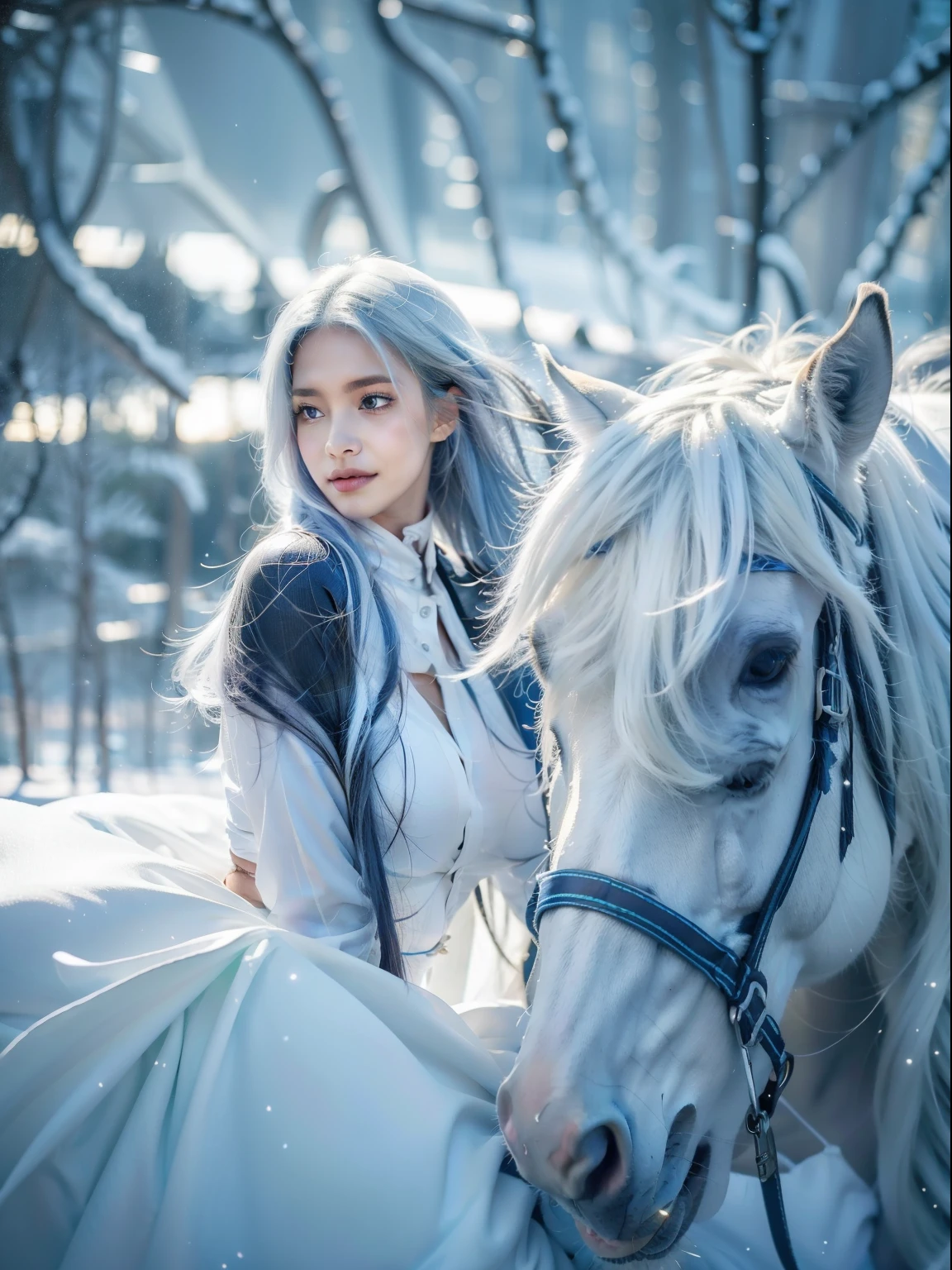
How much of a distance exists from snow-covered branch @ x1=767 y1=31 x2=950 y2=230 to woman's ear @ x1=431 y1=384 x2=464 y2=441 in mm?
1754

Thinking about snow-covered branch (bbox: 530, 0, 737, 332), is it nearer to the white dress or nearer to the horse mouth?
the white dress

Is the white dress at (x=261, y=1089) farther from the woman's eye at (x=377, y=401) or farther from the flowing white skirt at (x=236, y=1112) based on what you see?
the woman's eye at (x=377, y=401)

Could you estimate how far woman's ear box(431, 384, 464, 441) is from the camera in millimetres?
1075

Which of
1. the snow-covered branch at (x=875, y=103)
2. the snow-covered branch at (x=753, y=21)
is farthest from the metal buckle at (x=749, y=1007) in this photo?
the snow-covered branch at (x=753, y=21)

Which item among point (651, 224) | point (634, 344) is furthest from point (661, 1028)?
point (651, 224)

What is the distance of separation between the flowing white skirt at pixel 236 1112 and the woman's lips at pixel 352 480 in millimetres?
469

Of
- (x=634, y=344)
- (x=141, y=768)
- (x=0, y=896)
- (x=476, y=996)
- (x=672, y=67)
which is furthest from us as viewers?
(x=672, y=67)

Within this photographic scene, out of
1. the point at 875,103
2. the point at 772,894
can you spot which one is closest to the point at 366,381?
the point at 772,894

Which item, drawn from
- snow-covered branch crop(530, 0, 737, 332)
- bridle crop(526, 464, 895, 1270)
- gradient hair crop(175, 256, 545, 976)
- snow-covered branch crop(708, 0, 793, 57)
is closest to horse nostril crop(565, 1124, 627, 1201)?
bridle crop(526, 464, 895, 1270)

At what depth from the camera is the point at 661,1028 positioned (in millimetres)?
627

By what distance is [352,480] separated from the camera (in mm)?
1015

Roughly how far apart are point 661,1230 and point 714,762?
1.09ft

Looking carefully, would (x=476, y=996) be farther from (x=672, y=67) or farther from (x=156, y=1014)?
(x=672, y=67)

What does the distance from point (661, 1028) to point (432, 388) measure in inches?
28.9
